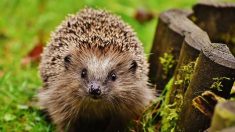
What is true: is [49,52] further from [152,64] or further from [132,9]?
[132,9]

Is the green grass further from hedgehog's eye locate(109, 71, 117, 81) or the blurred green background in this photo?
hedgehog's eye locate(109, 71, 117, 81)

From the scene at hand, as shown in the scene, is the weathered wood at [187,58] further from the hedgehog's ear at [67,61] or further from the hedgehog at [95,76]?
the hedgehog's ear at [67,61]

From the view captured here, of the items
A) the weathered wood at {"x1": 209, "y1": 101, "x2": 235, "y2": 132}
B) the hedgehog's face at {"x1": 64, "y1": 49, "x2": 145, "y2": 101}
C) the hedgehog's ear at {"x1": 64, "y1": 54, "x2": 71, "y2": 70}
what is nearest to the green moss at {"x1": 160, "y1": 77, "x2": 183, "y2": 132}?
the hedgehog's face at {"x1": 64, "y1": 49, "x2": 145, "y2": 101}

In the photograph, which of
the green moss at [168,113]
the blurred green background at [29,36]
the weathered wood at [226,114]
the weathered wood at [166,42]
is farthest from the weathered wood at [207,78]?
the blurred green background at [29,36]

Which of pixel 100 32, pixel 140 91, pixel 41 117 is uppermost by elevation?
pixel 100 32

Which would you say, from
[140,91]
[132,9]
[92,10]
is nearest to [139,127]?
[140,91]

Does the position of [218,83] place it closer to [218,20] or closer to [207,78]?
[207,78]
